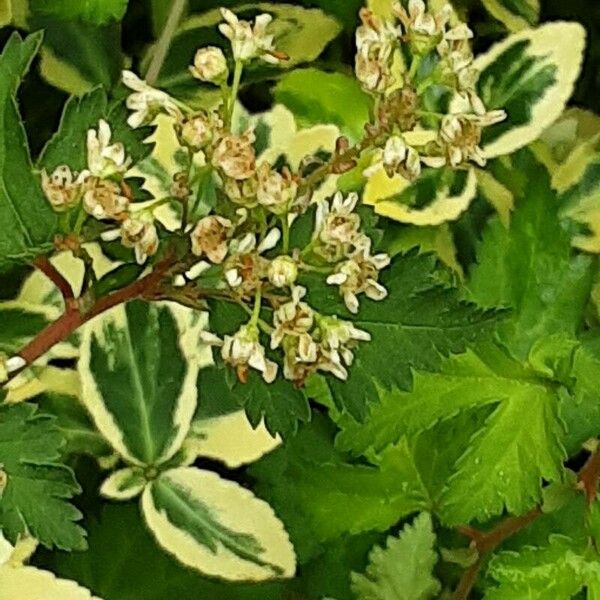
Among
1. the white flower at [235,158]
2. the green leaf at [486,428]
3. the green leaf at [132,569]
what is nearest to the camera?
the white flower at [235,158]

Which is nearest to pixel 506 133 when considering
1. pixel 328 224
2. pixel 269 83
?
pixel 269 83

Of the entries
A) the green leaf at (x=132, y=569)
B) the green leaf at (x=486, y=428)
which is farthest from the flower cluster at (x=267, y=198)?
the green leaf at (x=132, y=569)

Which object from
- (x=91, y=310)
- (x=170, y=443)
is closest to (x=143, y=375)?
(x=170, y=443)

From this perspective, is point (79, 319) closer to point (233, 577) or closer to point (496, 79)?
point (233, 577)

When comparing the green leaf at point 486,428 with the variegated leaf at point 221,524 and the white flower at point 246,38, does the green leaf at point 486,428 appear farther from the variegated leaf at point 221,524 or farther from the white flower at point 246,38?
the white flower at point 246,38

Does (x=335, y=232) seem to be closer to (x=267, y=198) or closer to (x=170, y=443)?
(x=267, y=198)

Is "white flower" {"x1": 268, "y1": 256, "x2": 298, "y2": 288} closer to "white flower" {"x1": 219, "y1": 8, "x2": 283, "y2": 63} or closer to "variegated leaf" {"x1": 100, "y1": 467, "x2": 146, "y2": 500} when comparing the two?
"white flower" {"x1": 219, "y1": 8, "x2": 283, "y2": 63}

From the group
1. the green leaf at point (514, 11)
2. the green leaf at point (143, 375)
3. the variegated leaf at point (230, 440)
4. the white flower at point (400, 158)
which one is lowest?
the variegated leaf at point (230, 440)
